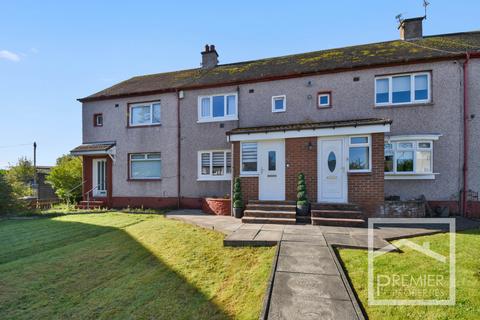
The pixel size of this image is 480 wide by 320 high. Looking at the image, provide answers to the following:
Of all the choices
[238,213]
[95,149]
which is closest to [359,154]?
[238,213]

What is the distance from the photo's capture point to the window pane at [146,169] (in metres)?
13.6

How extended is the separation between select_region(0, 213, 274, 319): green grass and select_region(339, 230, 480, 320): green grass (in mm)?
1703

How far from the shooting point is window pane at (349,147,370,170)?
29.2 feet

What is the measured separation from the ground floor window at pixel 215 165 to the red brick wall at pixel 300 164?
11.5ft

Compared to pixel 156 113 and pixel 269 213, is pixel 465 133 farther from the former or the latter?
pixel 156 113

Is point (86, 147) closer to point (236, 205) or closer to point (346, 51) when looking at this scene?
point (236, 205)

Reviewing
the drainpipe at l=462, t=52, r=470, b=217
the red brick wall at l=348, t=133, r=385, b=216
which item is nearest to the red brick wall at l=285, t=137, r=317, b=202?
the red brick wall at l=348, t=133, r=385, b=216

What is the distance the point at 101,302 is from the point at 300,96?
10425mm

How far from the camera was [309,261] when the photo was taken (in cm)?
501

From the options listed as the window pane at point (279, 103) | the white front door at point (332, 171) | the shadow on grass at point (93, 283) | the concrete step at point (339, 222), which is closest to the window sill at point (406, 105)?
the white front door at point (332, 171)

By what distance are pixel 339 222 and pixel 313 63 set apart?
8.02 m

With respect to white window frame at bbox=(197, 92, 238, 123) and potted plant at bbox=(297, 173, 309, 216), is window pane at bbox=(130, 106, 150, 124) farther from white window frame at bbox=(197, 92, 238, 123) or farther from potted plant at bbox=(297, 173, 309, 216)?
potted plant at bbox=(297, 173, 309, 216)

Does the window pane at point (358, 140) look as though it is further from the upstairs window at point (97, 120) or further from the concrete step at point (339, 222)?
the upstairs window at point (97, 120)

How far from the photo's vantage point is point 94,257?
616 cm
